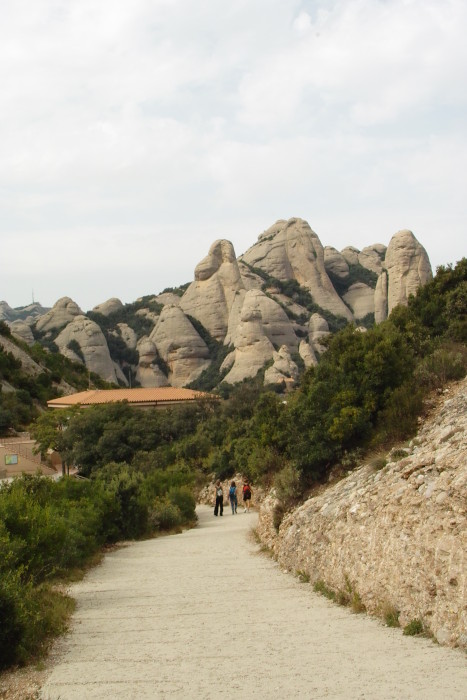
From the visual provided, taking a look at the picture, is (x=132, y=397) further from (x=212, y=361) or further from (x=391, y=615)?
(x=391, y=615)

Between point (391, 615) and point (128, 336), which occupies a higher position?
point (128, 336)

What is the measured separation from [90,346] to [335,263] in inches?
1410

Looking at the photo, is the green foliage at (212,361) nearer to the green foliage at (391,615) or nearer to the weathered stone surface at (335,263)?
the weathered stone surface at (335,263)

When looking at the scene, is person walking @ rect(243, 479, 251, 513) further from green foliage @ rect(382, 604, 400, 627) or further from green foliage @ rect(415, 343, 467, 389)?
green foliage @ rect(382, 604, 400, 627)

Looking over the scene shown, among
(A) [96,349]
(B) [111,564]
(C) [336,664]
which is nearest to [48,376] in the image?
(A) [96,349]

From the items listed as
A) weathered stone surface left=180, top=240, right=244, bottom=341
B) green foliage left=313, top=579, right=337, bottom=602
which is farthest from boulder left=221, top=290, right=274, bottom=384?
green foliage left=313, top=579, right=337, bottom=602

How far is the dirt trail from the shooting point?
4.98 meters

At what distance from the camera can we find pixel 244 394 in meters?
32.0

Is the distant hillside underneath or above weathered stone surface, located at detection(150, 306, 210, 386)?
underneath

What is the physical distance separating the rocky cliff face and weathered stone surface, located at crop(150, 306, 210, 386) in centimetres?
10

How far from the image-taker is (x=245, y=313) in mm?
63500

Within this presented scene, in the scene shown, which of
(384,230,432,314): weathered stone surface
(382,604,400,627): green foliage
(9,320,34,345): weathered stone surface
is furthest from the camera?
(9,320,34,345): weathered stone surface

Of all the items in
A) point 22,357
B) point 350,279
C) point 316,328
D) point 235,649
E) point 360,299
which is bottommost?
point 235,649

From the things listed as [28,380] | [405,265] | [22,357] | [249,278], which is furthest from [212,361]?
[28,380]
